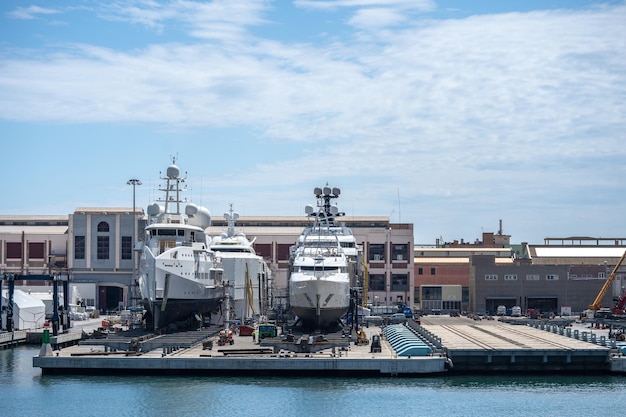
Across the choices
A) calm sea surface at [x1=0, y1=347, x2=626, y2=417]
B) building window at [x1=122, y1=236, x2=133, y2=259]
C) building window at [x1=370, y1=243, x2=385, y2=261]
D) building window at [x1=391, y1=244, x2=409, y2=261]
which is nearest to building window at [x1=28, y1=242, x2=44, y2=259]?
building window at [x1=122, y1=236, x2=133, y2=259]

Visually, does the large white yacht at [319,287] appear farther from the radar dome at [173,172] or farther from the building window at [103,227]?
the building window at [103,227]

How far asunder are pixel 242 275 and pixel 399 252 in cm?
3271

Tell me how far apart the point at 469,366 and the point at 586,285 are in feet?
204

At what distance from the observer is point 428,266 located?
414ft

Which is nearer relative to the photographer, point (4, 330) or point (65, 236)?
point (4, 330)

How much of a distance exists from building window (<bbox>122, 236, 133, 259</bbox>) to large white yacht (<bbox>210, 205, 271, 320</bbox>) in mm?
17473

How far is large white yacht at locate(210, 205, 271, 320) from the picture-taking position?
8950cm

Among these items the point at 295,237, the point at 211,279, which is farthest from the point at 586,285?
the point at 211,279

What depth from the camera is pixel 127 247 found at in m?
112

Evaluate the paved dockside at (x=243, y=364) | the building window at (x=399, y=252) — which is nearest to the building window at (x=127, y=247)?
the building window at (x=399, y=252)

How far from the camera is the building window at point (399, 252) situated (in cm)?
11844

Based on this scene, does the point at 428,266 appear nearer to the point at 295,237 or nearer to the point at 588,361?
the point at 295,237

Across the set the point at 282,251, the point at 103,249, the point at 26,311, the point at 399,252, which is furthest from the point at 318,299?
the point at 399,252

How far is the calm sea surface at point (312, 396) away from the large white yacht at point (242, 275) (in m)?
33.5
